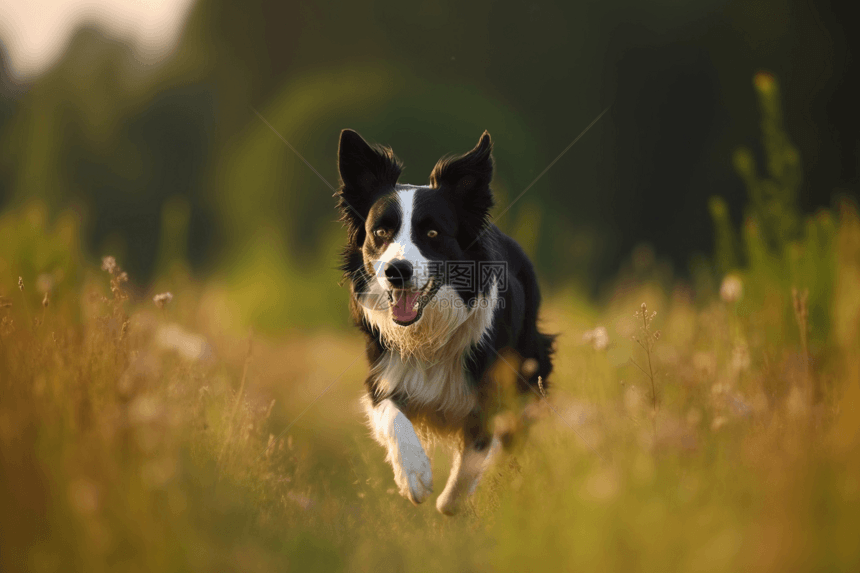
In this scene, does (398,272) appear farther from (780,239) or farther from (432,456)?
(780,239)

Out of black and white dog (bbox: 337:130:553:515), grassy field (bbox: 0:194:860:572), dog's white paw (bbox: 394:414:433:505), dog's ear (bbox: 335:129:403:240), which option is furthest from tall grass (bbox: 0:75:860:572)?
dog's ear (bbox: 335:129:403:240)

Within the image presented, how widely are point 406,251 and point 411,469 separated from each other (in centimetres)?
122

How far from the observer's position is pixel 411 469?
3.12 meters

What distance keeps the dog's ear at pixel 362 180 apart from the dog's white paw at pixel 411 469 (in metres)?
1.48

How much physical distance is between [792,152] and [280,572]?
11.9 ft

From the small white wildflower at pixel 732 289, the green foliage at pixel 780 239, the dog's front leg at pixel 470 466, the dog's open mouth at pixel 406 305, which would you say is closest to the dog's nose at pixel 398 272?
the dog's open mouth at pixel 406 305

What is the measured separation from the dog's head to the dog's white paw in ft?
2.22

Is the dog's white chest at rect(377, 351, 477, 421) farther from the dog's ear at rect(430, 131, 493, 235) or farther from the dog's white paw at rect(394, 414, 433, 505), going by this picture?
the dog's ear at rect(430, 131, 493, 235)

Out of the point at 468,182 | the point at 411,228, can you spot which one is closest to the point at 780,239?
the point at 468,182

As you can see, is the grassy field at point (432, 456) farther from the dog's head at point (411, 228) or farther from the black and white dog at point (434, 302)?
the dog's head at point (411, 228)

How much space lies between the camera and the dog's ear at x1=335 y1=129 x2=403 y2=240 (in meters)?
3.95

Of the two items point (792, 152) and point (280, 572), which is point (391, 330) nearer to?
point (280, 572)

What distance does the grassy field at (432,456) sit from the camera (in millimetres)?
1913

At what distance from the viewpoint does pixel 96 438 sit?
225cm
